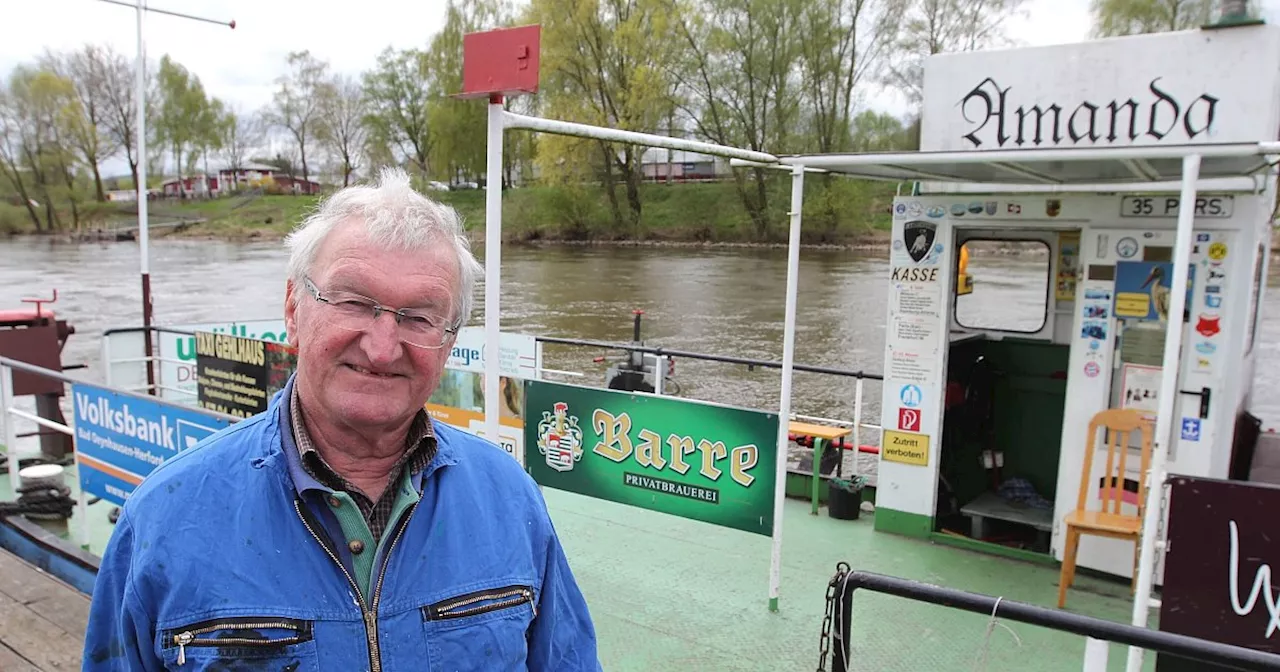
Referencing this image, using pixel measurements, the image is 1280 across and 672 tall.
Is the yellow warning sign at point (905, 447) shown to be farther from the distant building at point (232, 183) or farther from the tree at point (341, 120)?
the distant building at point (232, 183)

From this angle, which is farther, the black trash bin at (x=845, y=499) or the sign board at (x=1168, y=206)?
the black trash bin at (x=845, y=499)

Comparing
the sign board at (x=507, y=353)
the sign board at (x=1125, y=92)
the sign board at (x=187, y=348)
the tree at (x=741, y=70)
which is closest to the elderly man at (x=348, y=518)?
the sign board at (x=1125, y=92)

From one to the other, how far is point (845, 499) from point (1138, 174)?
2.55 meters

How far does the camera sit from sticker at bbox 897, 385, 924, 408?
522 cm

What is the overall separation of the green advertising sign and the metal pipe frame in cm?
168

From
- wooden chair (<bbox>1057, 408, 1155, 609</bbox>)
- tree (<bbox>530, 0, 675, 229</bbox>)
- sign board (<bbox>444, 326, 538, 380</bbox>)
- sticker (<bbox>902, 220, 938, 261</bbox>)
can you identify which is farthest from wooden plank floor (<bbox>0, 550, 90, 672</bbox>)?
tree (<bbox>530, 0, 675, 229</bbox>)

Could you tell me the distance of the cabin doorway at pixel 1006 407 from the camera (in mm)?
5469

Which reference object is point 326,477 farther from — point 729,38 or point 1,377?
point 729,38

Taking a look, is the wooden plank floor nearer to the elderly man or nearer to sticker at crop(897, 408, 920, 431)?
the elderly man

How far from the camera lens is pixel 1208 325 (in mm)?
4402

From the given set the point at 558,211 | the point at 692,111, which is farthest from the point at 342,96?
the point at 692,111

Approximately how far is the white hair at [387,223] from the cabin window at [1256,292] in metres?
4.84

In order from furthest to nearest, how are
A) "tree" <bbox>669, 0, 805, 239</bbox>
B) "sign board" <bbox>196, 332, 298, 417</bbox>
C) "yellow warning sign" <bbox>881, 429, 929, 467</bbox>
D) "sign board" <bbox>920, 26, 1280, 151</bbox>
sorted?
"tree" <bbox>669, 0, 805, 239</bbox> → "sign board" <bbox>196, 332, 298, 417</bbox> → "yellow warning sign" <bbox>881, 429, 929, 467</bbox> → "sign board" <bbox>920, 26, 1280, 151</bbox>

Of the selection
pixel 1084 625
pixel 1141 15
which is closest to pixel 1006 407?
pixel 1084 625
